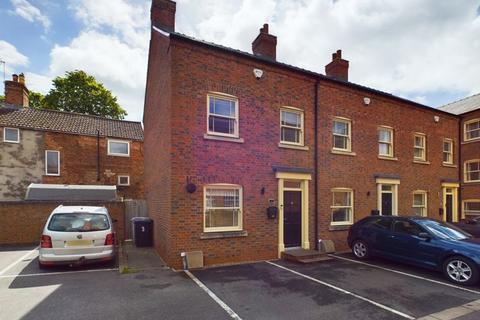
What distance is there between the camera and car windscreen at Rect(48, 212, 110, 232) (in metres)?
7.53

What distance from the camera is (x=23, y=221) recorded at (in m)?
12.6

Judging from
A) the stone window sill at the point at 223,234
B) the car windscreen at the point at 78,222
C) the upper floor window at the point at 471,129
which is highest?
the upper floor window at the point at 471,129

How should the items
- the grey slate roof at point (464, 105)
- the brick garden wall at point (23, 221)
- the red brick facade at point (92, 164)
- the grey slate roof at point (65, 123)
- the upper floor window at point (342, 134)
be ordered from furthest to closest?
the red brick facade at point (92, 164), the grey slate roof at point (65, 123), the grey slate roof at point (464, 105), the brick garden wall at point (23, 221), the upper floor window at point (342, 134)

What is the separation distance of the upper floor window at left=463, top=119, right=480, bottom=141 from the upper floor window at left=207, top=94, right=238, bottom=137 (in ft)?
52.9

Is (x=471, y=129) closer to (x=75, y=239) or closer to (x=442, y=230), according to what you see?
(x=442, y=230)

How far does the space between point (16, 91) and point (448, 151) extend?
96.4 ft

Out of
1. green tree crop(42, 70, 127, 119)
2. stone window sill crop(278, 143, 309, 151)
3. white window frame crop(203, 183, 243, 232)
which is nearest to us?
white window frame crop(203, 183, 243, 232)

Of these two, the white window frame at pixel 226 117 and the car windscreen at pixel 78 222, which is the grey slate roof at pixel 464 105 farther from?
the car windscreen at pixel 78 222

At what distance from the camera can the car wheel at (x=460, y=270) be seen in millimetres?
6628

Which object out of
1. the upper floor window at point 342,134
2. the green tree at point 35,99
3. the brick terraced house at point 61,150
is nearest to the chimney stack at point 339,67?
the upper floor window at point 342,134

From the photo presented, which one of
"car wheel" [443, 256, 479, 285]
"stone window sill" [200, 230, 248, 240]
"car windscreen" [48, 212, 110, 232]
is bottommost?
"car wheel" [443, 256, 479, 285]

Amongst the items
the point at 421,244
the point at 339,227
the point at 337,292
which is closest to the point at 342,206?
the point at 339,227

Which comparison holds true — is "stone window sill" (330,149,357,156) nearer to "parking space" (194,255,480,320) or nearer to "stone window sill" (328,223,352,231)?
"stone window sill" (328,223,352,231)

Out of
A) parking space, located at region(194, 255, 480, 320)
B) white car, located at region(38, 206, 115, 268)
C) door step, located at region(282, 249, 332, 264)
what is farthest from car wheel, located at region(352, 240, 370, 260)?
white car, located at region(38, 206, 115, 268)
